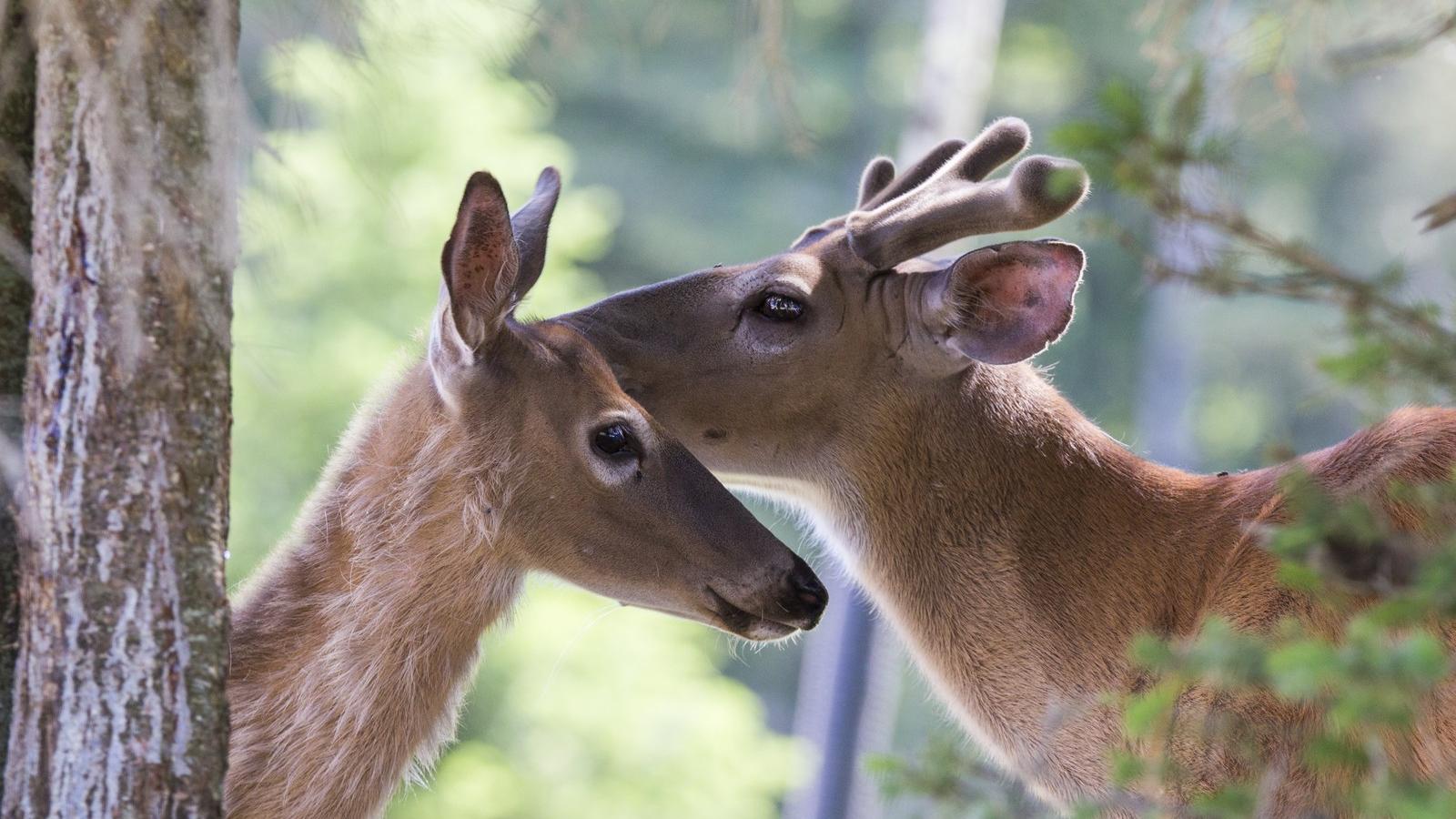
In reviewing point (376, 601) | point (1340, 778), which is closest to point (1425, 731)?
point (1340, 778)

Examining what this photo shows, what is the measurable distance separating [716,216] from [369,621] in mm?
19084

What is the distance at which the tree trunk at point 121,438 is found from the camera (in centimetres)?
279

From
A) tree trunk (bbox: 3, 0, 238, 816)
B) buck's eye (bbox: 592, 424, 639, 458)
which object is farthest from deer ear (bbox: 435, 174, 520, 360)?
tree trunk (bbox: 3, 0, 238, 816)

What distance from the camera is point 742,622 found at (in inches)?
160

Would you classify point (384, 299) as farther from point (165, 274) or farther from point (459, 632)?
point (165, 274)

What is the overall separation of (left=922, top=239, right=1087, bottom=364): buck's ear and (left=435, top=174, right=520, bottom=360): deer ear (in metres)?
1.25

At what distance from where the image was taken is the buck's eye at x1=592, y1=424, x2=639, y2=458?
4117 millimetres

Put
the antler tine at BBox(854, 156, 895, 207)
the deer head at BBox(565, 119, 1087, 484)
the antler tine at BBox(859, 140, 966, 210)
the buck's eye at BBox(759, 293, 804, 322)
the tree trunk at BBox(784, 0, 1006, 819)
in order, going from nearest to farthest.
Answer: the deer head at BBox(565, 119, 1087, 484), the buck's eye at BBox(759, 293, 804, 322), the antler tine at BBox(859, 140, 966, 210), the antler tine at BBox(854, 156, 895, 207), the tree trunk at BBox(784, 0, 1006, 819)

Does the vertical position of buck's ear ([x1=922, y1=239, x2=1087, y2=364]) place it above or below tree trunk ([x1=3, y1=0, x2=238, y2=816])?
above

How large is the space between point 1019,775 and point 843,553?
2.69ft

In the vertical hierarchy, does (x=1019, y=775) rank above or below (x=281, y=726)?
above

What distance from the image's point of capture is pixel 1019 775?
422 centimetres

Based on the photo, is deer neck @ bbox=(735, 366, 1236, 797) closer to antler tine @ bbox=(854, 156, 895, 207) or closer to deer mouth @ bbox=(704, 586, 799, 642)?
deer mouth @ bbox=(704, 586, 799, 642)

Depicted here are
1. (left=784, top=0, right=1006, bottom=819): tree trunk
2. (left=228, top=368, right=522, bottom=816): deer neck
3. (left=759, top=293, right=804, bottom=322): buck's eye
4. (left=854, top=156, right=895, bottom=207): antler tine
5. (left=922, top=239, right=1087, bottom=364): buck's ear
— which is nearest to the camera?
(left=228, top=368, right=522, bottom=816): deer neck
